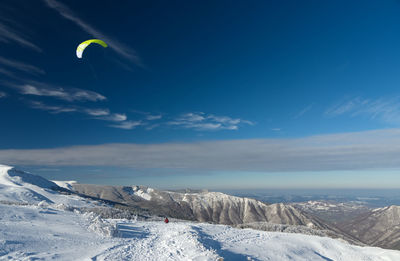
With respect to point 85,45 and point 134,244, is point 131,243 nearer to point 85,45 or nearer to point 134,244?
point 134,244

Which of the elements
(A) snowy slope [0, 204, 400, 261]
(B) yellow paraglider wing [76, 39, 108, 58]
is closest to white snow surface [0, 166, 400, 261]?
(A) snowy slope [0, 204, 400, 261]

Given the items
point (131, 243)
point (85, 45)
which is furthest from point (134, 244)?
point (85, 45)

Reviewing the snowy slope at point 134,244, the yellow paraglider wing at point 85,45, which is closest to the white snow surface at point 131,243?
the snowy slope at point 134,244

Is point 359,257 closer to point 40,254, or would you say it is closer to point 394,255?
point 394,255

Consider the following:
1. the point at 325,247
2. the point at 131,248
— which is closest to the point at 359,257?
the point at 325,247

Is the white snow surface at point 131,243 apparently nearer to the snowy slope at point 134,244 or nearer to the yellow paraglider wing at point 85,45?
the snowy slope at point 134,244

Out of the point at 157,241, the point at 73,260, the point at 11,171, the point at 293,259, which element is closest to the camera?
the point at 73,260

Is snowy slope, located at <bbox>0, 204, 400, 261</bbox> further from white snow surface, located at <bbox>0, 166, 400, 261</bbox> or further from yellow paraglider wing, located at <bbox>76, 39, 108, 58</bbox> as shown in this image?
yellow paraglider wing, located at <bbox>76, 39, 108, 58</bbox>

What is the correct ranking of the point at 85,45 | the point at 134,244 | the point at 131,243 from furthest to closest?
the point at 85,45 → the point at 131,243 → the point at 134,244

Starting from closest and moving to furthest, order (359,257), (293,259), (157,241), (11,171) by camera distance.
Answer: (157,241)
(293,259)
(359,257)
(11,171)
